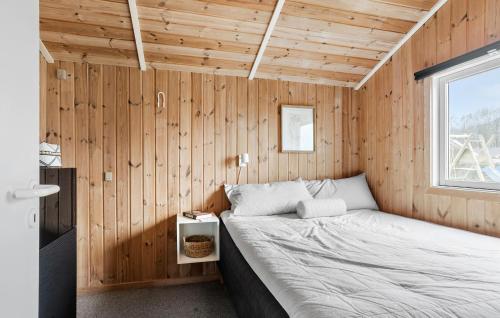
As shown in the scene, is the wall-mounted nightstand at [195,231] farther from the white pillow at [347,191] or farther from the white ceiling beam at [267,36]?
the white ceiling beam at [267,36]

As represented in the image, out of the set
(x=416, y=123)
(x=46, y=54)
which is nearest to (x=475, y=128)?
(x=416, y=123)

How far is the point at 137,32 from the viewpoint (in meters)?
2.14

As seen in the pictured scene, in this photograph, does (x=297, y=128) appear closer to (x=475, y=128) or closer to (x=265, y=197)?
(x=265, y=197)

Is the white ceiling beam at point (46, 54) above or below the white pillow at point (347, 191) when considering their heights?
above

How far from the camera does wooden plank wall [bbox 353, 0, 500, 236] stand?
6.41 feet

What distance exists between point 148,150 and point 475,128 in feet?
8.96

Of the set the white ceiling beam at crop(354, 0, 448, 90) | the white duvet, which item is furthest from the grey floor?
the white ceiling beam at crop(354, 0, 448, 90)

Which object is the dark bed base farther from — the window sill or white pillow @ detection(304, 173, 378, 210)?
the window sill

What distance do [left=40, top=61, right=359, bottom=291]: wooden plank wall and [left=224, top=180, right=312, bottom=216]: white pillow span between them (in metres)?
0.21

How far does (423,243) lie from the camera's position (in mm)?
1613

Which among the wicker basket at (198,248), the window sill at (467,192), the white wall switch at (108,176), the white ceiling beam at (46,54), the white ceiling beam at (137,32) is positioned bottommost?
the wicker basket at (198,248)

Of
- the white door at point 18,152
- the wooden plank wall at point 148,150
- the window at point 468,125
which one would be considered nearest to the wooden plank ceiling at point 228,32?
the wooden plank wall at point 148,150

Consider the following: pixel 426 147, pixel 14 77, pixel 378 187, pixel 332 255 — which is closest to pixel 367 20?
pixel 426 147

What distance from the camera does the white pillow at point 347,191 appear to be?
2.75 metres
